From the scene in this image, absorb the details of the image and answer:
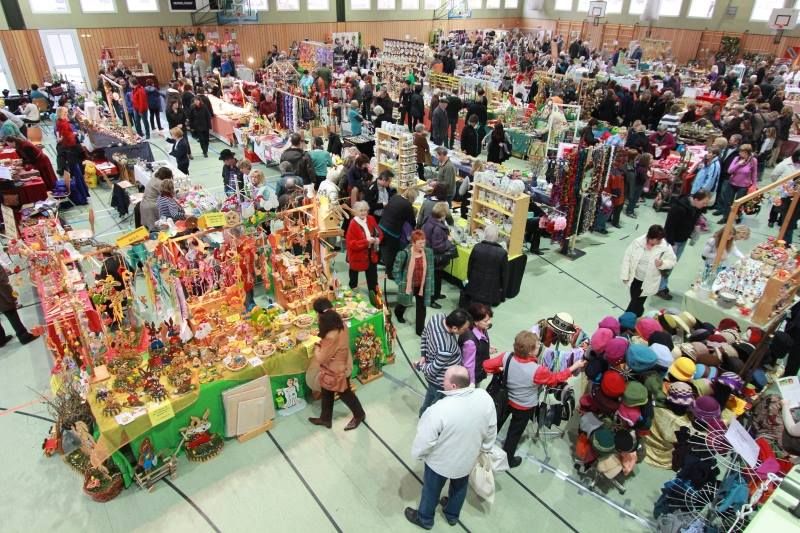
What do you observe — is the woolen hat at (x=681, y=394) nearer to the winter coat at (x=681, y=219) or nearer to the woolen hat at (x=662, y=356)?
the woolen hat at (x=662, y=356)

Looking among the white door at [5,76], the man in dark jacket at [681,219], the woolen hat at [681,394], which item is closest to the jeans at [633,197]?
the man in dark jacket at [681,219]

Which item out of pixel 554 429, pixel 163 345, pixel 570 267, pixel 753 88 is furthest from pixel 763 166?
pixel 163 345

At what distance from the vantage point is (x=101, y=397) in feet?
14.3

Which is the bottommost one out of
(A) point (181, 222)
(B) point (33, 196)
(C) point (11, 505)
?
(C) point (11, 505)

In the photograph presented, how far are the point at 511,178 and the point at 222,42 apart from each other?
20240mm

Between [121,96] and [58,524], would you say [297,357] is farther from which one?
[121,96]

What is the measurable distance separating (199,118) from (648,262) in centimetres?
1060

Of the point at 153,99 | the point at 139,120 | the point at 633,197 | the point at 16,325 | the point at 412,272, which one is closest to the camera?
the point at 412,272

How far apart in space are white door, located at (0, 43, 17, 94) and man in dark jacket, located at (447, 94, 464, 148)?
1689cm

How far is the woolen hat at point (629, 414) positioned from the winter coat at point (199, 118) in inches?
452

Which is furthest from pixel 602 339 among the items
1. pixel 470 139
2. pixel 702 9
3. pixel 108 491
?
pixel 702 9

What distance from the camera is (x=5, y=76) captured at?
19.1 m

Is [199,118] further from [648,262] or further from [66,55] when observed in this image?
[66,55]

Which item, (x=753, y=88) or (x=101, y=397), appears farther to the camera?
(x=753, y=88)
